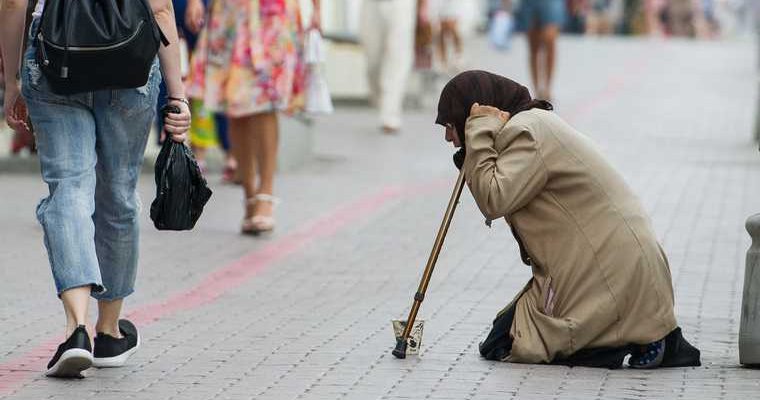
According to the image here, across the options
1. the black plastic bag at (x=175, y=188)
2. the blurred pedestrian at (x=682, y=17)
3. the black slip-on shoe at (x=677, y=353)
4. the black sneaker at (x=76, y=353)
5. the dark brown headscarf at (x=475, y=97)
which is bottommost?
the blurred pedestrian at (x=682, y=17)

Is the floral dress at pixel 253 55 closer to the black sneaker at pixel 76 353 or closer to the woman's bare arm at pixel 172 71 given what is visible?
the woman's bare arm at pixel 172 71

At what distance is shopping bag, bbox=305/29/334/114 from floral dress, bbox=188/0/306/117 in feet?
0.22

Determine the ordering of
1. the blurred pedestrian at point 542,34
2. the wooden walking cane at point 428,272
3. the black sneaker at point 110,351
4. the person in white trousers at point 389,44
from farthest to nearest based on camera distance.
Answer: the blurred pedestrian at point 542,34 < the person in white trousers at point 389,44 < the wooden walking cane at point 428,272 < the black sneaker at point 110,351

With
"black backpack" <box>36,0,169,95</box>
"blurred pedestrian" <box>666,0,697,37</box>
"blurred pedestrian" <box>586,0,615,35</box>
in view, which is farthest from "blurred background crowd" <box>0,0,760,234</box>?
"blurred pedestrian" <box>666,0,697,37</box>

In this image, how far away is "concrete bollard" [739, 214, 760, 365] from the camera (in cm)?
586

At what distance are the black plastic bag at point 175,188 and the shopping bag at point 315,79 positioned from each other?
3.54m

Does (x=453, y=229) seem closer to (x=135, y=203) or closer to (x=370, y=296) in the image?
(x=370, y=296)

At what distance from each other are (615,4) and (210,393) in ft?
124

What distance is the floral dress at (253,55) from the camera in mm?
9086

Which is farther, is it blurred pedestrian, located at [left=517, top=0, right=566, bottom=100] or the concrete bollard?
blurred pedestrian, located at [left=517, top=0, right=566, bottom=100]

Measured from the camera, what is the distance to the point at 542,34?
17.5m

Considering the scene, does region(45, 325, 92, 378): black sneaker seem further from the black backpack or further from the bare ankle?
the black backpack

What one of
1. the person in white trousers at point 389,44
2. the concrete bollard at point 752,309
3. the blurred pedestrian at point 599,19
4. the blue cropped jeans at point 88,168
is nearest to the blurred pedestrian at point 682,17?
the blurred pedestrian at point 599,19

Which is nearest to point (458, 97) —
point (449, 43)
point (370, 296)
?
point (370, 296)
